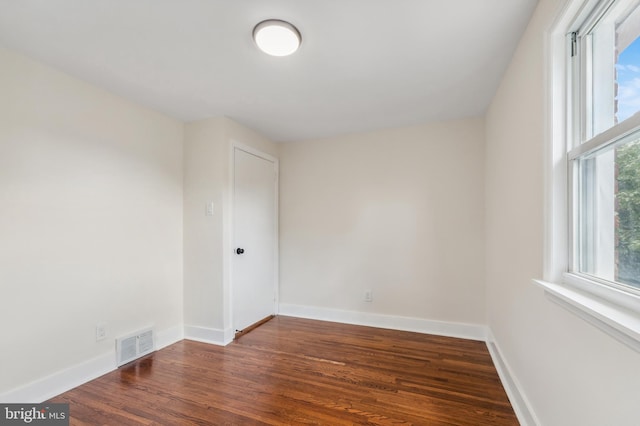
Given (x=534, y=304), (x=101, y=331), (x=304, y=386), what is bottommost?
(x=304, y=386)

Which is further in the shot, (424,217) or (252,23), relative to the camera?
(424,217)

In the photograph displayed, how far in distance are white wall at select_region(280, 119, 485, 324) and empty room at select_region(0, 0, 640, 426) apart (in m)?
0.03

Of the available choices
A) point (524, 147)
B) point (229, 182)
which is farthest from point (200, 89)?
point (524, 147)

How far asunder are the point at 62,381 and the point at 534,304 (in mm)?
3070

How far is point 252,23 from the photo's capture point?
155 centimetres

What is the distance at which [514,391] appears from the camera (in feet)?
5.84

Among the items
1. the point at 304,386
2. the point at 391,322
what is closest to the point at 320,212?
the point at 391,322

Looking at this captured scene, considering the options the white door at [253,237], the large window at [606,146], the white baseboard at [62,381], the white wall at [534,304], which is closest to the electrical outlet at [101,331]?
the white baseboard at [62,381]

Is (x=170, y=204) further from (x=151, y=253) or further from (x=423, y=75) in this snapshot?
(x=423, y=75)

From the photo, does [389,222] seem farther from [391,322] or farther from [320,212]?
Result: [391,322]

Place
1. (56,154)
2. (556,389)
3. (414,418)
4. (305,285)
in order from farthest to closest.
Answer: (305,285), (56,154), (414,418), (556,389)

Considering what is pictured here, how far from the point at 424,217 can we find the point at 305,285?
1.69 metres

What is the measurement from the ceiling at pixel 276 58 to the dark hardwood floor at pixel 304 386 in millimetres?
2282

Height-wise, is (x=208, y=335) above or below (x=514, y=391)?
below
